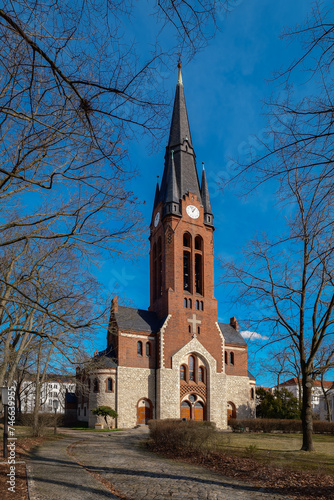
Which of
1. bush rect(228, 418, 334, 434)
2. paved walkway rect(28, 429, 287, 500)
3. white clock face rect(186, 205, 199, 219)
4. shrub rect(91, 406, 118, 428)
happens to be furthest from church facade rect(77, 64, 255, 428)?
paved walkway rect(28, 429, 287, 500)

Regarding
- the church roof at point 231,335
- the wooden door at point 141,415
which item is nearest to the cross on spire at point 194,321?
the church roof at point 231,335

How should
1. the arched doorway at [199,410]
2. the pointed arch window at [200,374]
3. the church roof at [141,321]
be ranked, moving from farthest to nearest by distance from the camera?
the pointed arch window at [200,374] → the arched doorway at [199,410] → the church roof at [141,321]

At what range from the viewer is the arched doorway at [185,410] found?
39.3 m

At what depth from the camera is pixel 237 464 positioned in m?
12.3

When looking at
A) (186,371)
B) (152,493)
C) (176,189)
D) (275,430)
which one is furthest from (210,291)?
(152,493)

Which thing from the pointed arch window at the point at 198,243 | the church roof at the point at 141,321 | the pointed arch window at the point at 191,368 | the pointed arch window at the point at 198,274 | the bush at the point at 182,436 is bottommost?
the bush at the point at 182,436

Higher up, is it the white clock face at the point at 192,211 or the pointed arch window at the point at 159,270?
the white clock face at the point at 192,211

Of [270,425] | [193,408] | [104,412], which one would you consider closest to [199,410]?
[193,408]

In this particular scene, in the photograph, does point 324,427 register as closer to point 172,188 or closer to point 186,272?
point 186,272

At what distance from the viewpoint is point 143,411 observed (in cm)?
3838

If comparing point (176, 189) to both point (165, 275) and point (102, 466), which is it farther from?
point (102, 466)

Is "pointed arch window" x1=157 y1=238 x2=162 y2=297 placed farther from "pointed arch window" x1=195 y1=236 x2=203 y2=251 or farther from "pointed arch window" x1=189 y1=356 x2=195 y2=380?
"pointed arch window" x1=189 y1=356 x2=195 y2=380

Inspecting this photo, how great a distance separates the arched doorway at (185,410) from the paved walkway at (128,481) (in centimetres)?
2685

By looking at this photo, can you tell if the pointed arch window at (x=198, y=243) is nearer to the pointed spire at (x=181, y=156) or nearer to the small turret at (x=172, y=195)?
the small turret at (x=172, y=195)
